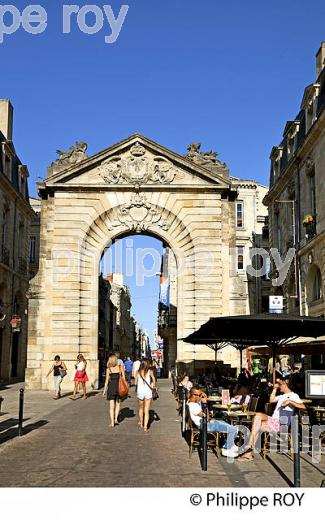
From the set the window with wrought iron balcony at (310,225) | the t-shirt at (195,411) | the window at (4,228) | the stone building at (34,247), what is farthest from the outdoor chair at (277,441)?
the stone building at (34,247)

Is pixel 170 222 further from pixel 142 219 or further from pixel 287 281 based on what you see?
pixel 287 281

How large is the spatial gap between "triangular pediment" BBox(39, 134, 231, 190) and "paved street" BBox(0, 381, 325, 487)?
1455 cm

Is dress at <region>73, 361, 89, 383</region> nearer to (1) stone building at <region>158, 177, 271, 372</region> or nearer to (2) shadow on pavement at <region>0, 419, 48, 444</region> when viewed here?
(2) shadow on pavement at <region>0, 419, 48, 444</region>

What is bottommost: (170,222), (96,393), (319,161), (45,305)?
(96,393)

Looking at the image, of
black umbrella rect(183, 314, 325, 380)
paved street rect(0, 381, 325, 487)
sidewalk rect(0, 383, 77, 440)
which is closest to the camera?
paved street rect(0, 381, 325, 487)

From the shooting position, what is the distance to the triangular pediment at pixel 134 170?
2764 centimetres

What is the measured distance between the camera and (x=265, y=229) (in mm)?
47656

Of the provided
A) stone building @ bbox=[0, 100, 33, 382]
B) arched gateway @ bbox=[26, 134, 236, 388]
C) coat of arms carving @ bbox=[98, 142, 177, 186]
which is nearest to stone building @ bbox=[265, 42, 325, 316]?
arched gateway @ bbox=[26, 134, 236, 388]

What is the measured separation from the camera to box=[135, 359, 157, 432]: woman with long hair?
46.1 ft

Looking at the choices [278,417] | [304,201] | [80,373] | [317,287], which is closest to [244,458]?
[278,417]
